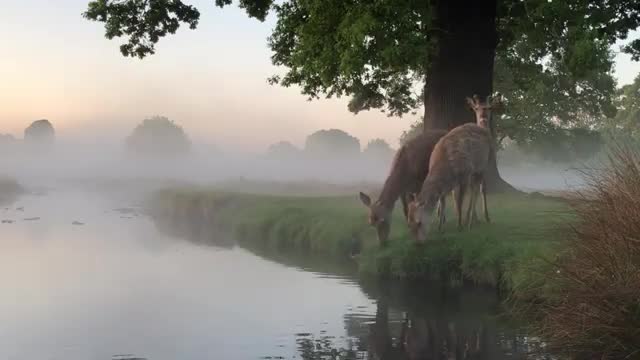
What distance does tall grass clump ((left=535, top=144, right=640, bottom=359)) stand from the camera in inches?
335

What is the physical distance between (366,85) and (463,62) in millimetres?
4266

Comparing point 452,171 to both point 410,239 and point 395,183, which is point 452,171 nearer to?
point 410,239

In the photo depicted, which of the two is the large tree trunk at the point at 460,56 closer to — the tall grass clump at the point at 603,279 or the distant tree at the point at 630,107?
the tall grass clump at the point at 603,279

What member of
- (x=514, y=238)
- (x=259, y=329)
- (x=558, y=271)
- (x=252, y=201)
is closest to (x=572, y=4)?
(x=514, y=238)

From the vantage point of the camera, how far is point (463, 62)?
23.3 m

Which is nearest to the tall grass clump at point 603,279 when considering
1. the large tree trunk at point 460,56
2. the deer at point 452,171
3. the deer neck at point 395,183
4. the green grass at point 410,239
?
the green grass at point 410,239

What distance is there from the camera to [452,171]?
1739 centimetres

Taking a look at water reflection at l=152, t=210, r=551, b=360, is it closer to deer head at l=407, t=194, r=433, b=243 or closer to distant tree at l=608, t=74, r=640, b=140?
deer head at l=407, t=194, r=433, b=243

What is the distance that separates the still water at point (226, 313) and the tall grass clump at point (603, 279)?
1229 mm

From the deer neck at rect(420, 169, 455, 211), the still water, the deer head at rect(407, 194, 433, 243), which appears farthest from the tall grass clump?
the deer neck at rect(420, 169, 455, 211)

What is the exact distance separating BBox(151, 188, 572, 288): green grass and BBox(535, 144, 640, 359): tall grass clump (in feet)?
5.53

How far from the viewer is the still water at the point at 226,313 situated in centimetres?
1084

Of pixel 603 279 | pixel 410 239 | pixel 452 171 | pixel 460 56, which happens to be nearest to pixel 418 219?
pixel 410 239

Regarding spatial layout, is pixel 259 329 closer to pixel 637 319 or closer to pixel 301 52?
pixel 637 319
